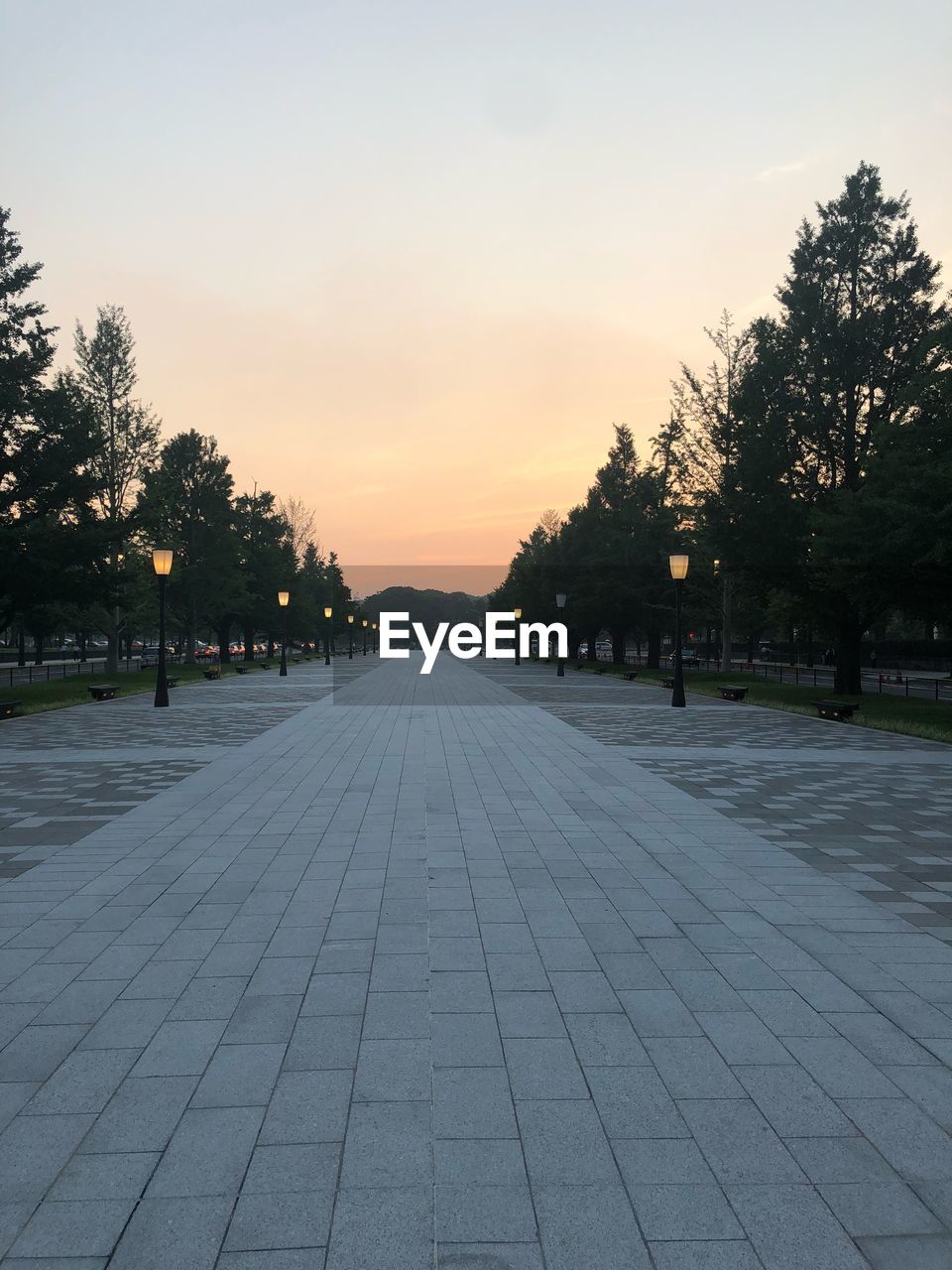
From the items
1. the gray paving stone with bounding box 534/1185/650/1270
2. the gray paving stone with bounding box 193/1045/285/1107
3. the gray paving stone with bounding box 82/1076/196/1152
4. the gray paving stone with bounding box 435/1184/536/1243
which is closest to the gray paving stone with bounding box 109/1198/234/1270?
the gray paving stone with bounding box 82/1076/196/1152

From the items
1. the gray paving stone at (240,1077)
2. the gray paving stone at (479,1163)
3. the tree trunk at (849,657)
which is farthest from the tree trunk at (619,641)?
the gray paving stone at (479,1163)

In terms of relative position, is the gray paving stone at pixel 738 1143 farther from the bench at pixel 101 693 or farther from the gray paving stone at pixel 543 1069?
the bench at pixel 101 693

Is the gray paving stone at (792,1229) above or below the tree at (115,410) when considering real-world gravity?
below

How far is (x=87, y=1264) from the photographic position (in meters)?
2.78

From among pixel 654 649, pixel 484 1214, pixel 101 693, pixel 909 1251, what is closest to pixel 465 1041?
pixel 484 1214

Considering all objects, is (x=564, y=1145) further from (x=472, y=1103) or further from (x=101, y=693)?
(x=101, y=693)

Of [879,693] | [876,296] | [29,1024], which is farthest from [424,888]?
[876,296]

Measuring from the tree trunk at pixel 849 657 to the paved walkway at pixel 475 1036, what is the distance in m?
19.7

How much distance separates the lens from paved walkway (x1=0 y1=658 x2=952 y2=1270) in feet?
9.74

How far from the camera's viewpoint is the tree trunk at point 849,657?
28.6 meters

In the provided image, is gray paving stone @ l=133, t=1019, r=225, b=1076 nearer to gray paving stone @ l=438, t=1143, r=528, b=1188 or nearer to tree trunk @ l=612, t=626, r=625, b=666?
gray paving stone @ l=438, t=1143, r=528, b=1188

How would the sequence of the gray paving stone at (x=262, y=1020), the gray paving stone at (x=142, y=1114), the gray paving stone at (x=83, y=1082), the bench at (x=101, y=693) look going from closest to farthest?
the gray paving stone at (x=142, y=1114), the gray paving stone at (x=83, y=1082), the gray paving stone at (x=262, y=1020), the bench at (x=101, y=693)

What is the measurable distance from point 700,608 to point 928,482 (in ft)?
127

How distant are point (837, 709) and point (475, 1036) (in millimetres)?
17657
